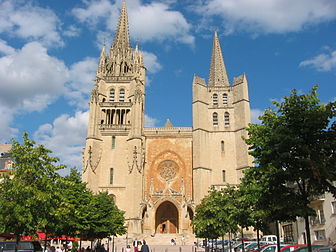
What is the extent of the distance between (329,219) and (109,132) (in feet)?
86.7

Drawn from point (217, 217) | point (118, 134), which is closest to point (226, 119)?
point (118, 134)

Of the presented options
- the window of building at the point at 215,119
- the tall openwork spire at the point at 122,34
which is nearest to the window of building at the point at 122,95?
the tall openwork spire at the point at 122,34

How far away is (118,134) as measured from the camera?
43750 mm

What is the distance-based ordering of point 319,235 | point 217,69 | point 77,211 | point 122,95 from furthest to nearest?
point 217,69 → point 122,95 → point 319,235 → point 77,211

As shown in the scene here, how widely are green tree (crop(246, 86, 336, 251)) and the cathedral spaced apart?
93.0ft

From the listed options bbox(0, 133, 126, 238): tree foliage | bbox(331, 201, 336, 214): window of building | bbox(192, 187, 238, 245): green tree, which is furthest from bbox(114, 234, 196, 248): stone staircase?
bbox(0, 133, 126, 238): tree foliage

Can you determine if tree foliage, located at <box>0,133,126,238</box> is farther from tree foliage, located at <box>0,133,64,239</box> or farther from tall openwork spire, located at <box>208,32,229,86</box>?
tall openwork spire, located at <box>208,32,229,86</box>

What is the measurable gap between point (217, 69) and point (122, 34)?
15151 mm

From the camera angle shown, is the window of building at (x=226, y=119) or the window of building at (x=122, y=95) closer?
the window of building at (x=226, y=119)

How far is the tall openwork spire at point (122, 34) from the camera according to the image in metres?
52.1

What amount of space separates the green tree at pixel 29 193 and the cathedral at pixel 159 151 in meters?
24.4

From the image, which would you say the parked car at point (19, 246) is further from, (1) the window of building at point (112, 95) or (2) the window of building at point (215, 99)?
(2) the window of building at point (215, 99)

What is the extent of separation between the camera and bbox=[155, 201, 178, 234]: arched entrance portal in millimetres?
42844

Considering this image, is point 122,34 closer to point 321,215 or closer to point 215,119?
point 215,119
